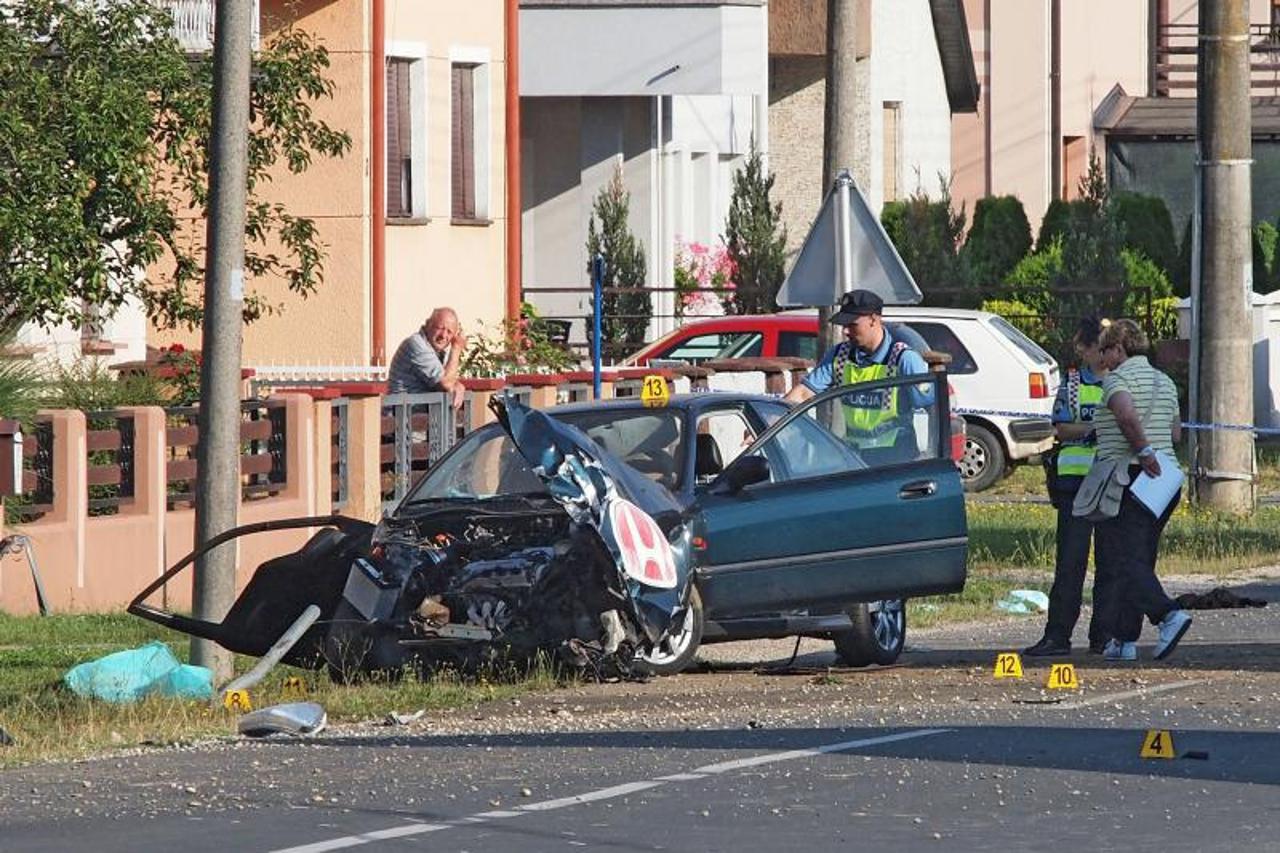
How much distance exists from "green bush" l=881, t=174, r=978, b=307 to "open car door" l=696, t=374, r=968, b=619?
22.2 meters

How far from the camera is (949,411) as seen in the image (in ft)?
48.3

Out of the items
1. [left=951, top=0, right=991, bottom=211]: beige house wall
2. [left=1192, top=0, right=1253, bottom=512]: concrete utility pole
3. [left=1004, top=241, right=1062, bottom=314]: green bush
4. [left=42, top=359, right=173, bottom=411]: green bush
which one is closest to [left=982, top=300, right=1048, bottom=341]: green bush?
[left=1004, top=241, right=1062, bottom=314]: green bush

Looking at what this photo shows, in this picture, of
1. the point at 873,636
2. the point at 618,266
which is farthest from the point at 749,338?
the point at 873,636

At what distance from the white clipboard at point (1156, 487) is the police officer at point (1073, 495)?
0.32m

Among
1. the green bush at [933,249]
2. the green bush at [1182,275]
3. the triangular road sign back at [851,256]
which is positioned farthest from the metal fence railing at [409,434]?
the green bush at [1182,275]

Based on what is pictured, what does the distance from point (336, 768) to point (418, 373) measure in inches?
408

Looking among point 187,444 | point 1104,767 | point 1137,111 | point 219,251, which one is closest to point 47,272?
point 187,444

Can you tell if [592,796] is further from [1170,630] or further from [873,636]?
[1170,630]

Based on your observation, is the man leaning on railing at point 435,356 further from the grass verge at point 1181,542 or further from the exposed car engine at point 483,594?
the exposed car engine at point 483,594

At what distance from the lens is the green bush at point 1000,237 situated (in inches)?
1738

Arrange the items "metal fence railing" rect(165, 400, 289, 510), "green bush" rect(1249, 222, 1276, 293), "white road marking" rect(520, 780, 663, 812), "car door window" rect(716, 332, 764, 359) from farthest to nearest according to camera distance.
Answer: "green bush" rect(1249, 222, 1276, 293), "car door window" rect(716, 332, 764, 359), "metal fence railing" rect(165, 400, 289, 510), "white road marking" rect(520, 780, 663, 812)

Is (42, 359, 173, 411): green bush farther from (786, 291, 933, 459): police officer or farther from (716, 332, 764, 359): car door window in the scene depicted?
(716, 332, 764, 359): car door window

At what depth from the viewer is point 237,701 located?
13641 millimetres

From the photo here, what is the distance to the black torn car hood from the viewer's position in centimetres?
1342
